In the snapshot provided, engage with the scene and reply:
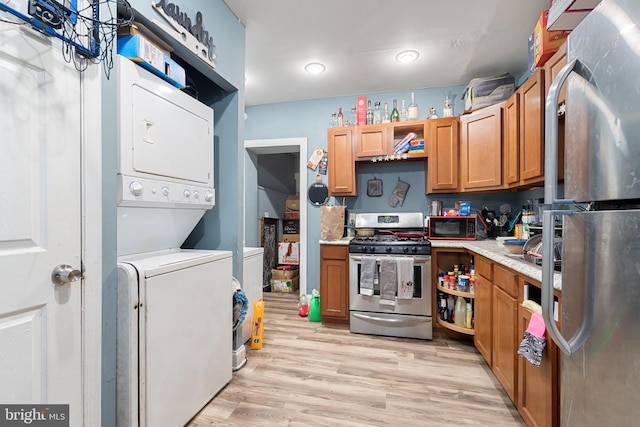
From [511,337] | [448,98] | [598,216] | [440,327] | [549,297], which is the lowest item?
[440,327]

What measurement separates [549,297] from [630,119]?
0.47 m

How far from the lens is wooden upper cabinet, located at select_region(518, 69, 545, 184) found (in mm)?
1865

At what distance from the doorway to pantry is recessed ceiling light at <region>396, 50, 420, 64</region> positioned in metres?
1.44

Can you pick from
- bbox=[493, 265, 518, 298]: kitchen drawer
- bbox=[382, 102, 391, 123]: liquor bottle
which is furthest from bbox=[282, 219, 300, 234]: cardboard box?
bbox=[493, 265, 518, 298]: kitchen drawer

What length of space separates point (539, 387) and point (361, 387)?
1.01m

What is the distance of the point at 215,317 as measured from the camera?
171cm

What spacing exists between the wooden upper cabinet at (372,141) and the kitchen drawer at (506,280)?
1668mm

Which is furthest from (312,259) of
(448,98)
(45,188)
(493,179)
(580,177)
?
(580,177)

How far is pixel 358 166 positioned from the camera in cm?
338

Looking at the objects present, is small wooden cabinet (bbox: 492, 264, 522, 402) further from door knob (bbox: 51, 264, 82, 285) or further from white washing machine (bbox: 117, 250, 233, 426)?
door knob (bbox: 51, 264, 82, 285)

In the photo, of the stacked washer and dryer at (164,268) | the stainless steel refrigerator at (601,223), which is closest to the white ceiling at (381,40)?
the stacked washer and dryer at (164,268)

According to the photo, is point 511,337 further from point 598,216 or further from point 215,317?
point 215,317

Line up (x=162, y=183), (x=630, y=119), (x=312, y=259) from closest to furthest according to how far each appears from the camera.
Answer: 1. (x=630, y=119)
2. (x=162, y=183)
3. (x=312, y=259)

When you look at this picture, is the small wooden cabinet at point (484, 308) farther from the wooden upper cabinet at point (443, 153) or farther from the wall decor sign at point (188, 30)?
the wall decor sign at point (188, 30)
